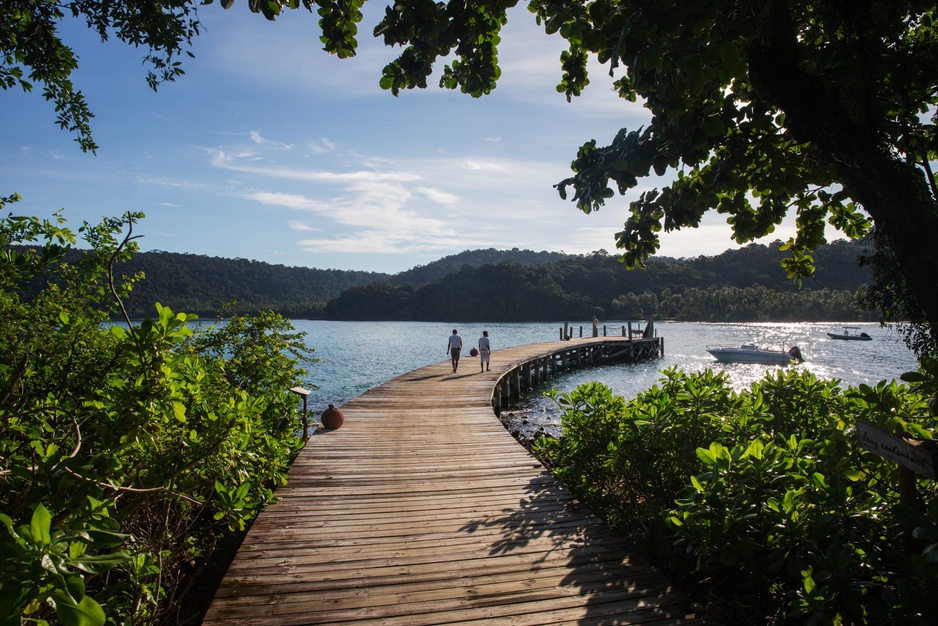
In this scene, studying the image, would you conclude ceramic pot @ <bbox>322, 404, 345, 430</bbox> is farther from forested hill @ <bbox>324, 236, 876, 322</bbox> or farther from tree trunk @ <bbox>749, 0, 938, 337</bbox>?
forested hill @ <bbox>324, 236, 876, 322</bbox>

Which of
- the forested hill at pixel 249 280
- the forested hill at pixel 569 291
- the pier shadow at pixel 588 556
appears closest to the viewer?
the pier shadow at pixel 588 556

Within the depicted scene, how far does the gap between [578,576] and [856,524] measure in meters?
1.85

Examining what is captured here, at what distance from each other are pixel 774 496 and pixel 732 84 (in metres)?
4.15

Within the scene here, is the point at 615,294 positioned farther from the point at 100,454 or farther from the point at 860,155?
the point at 100,454

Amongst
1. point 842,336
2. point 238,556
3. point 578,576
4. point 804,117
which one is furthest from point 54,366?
point 842,336

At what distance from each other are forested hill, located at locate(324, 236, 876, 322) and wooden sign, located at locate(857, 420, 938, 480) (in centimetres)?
8596

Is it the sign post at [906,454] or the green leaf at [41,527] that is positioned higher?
the green leaf at [41,527]

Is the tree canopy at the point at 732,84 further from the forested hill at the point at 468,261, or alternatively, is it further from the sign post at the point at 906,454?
the forested hill at the point at 468,261

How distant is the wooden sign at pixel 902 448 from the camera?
1929 mm

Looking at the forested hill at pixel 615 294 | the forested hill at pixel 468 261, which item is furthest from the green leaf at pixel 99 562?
the forested hill at pixel 468 261

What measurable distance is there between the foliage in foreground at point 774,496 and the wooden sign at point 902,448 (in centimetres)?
8

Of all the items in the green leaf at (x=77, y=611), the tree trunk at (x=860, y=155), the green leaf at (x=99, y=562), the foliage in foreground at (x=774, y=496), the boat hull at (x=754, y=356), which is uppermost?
the tree trunk at (x=860, y=155)

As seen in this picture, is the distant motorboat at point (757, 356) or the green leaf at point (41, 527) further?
the distant motorboat at point (757, 356)

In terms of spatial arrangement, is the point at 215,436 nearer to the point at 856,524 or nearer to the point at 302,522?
the point at 302,522
